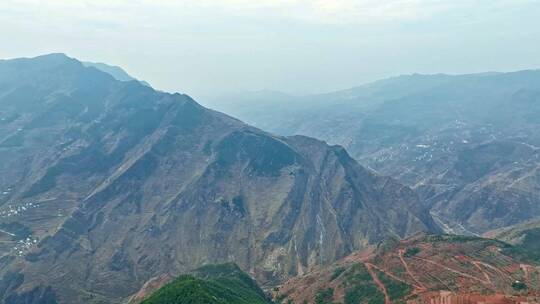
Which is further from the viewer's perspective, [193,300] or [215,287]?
[215,287]

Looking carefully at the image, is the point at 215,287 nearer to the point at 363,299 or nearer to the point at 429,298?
the point at 363,299

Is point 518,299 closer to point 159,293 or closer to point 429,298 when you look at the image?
point 429,298

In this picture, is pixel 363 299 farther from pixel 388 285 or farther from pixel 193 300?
pixel 193 300

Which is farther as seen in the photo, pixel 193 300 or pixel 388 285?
pixel 388 285

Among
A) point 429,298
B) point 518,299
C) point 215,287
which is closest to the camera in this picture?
point 518,299

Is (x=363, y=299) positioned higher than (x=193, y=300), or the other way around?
(x=193, y=300)

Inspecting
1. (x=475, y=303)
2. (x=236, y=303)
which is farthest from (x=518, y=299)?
(x=236, y=303)

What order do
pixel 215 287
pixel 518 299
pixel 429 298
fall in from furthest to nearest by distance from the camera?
pixel 215 287, pixel 429 298, pixel 518 299

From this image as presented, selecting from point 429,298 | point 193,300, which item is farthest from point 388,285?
point 193,300
